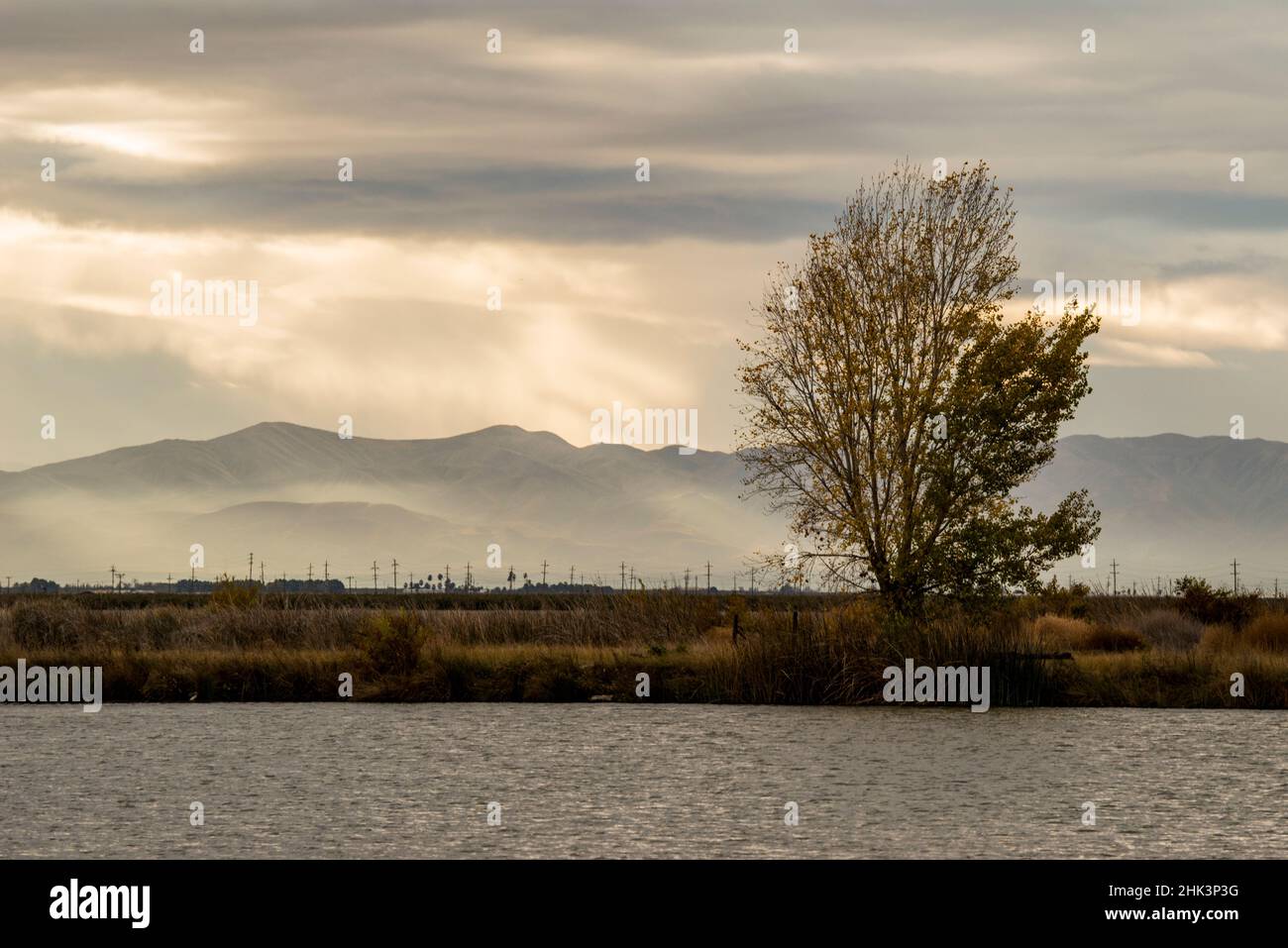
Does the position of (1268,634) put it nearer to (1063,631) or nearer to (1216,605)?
(1063,631)

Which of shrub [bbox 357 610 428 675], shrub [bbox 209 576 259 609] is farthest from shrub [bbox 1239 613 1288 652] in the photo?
shrub [bbox 209 576 259 609]

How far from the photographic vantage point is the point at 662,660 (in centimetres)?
4841

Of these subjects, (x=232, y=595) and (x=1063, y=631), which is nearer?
(x=1063, y=631)

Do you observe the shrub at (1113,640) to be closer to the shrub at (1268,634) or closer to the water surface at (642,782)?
the shrub at (1268,634)

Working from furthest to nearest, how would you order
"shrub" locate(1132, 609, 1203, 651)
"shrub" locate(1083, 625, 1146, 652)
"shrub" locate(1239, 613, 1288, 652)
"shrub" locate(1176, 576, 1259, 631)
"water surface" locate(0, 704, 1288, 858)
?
"shrub" locate(1176, 576, 1259, 631), "shrub" locate(1132, 609, 1203, 651), "shrub" locate(1083, 625, 1146, 652), "shrub" locate(1239, 613, 1288, 652), "water surface" locate(0, 704, 1288, 858)

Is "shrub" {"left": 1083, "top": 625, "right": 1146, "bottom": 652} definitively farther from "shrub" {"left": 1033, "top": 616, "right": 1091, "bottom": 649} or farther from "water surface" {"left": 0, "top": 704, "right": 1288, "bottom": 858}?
"water surface" {"left": 0, "top": 704, "right": 1288, "bottom": 858}

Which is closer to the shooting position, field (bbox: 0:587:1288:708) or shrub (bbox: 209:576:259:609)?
field (bbox: 0:587:1288:708)

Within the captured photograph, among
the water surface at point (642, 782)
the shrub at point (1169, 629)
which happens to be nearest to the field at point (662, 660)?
the water surface at point (642, 782)

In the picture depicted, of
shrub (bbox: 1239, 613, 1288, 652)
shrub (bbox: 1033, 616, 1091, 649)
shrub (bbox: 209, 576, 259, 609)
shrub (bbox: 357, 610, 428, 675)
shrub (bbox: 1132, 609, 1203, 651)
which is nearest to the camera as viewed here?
shrub (bbox: 357, 610, 428, 675)

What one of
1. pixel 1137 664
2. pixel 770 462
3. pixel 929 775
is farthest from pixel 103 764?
pixel 1137 664

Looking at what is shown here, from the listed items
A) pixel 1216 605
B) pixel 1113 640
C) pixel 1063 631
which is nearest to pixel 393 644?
pixel 1063 631

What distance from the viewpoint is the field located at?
149 ft
